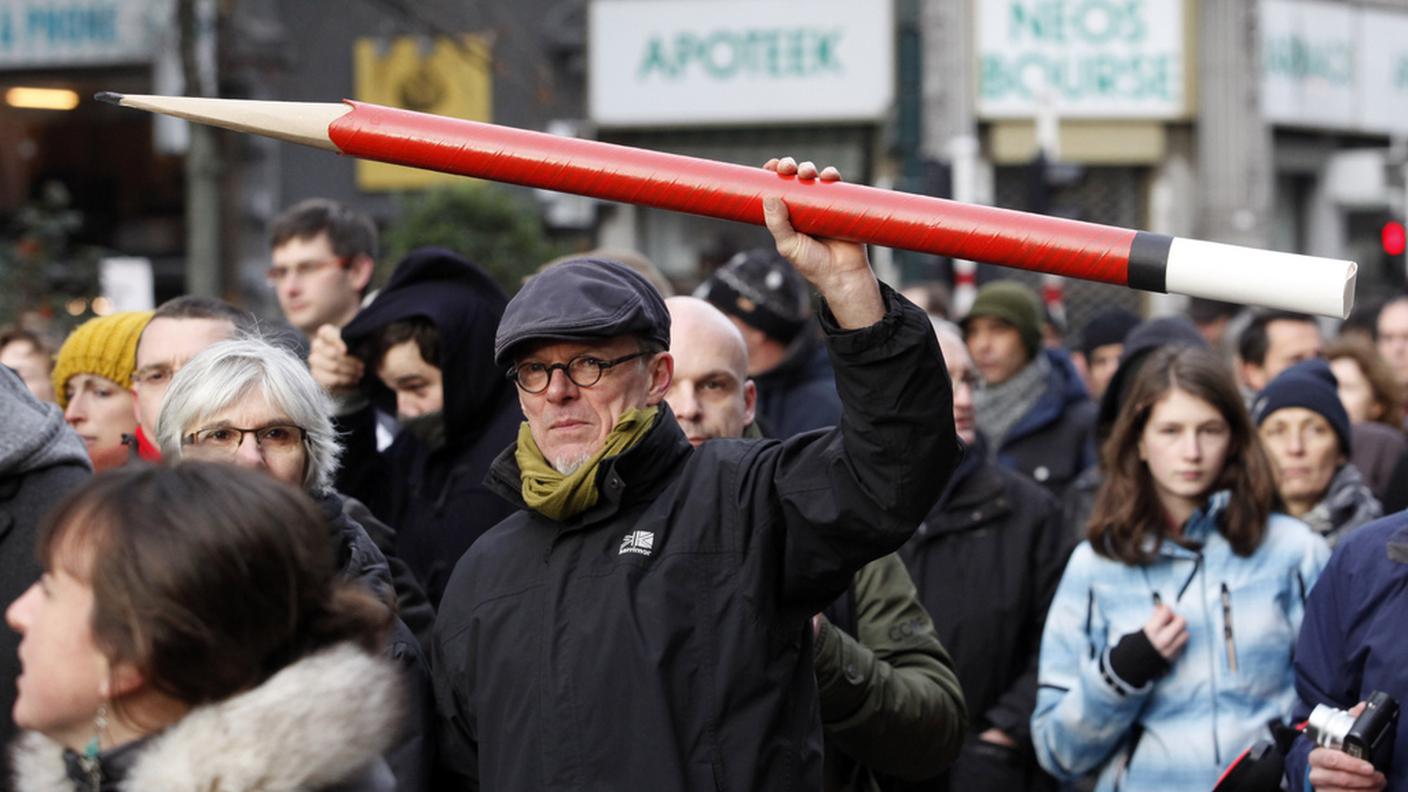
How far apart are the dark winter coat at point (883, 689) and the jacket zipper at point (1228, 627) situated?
3.07 feet

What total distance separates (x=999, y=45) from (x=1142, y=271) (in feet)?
62.0

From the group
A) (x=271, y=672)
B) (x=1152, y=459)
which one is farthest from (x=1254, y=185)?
(x=271, y=672)

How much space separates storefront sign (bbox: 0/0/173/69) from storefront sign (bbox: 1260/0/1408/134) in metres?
12.7

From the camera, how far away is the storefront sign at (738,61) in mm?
20844

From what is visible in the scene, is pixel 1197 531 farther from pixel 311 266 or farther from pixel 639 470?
pixel 311 266

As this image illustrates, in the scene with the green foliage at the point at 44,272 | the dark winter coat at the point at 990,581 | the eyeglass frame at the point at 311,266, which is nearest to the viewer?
the dark winter coat at the point at 990,581

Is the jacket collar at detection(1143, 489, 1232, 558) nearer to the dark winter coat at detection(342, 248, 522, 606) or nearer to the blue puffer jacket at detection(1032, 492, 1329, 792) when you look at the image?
the blue puffer jacket at detection(1032, 492, 1329, 792)

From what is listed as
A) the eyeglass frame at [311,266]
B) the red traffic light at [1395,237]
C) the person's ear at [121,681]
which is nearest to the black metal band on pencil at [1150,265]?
the person's ear at [121,681]

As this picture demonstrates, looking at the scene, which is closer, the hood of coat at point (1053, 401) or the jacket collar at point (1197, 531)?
the jacket collar at point (1197, 531)

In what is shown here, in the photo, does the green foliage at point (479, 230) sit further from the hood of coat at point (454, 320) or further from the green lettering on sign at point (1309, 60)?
the green lettering on sign at point (1309, 60)

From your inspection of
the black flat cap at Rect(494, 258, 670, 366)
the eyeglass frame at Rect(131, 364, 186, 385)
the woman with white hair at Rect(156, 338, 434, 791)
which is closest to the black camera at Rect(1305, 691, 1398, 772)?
the black flat cap at Rect(494, 258, 670, 366)

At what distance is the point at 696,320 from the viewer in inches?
178

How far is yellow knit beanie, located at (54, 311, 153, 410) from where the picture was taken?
5.23 meters

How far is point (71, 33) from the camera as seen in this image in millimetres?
21562
